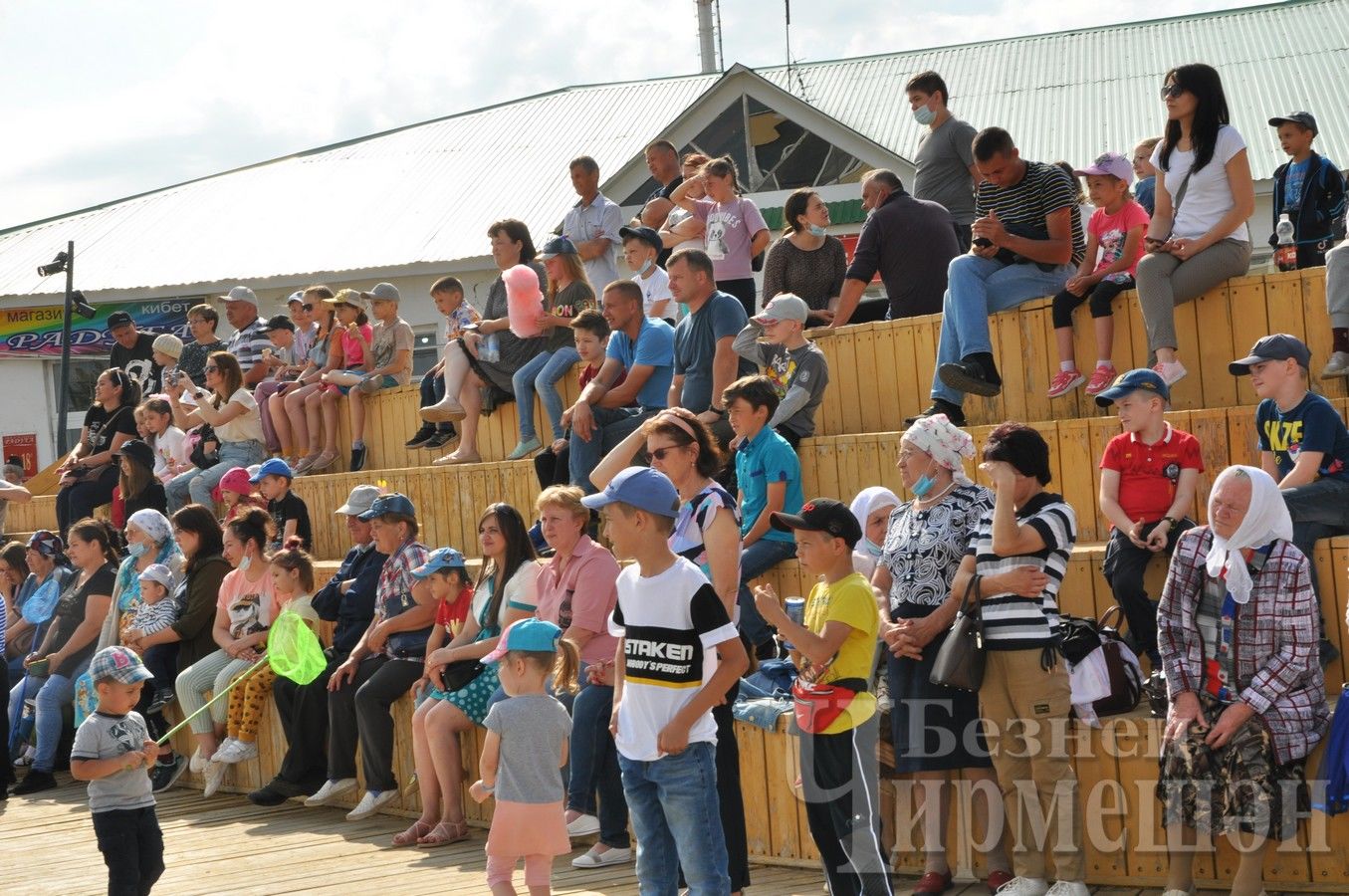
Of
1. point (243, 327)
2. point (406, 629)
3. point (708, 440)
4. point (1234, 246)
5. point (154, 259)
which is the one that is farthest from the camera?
point (154, 259)

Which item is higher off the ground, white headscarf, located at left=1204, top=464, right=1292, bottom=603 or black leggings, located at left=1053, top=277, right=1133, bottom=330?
black leggings, located at left=1053, top=277, right=1133, bottom=330

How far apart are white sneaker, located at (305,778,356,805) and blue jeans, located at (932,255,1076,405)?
3936 millimetres

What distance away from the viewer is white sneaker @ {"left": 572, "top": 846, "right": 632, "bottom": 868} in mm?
7180

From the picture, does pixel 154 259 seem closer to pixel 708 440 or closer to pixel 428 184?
pixel 428 184

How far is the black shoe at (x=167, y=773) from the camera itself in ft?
33.9

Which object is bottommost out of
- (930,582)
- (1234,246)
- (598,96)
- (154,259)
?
(930,582)

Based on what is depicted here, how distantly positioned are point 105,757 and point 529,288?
4811 millimetres

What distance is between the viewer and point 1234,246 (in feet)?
26.5

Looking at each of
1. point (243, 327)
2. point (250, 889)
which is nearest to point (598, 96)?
point (243, 327)

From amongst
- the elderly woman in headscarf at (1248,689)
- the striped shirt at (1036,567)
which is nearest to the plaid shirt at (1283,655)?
the elderly woman in headscarf at (1248,689)

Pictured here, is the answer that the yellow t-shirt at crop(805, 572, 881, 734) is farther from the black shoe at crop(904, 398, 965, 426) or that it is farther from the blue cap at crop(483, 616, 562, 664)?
the black shoe at crop(904, 398, 965, 426)

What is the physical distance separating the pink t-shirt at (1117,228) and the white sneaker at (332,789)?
503 cm

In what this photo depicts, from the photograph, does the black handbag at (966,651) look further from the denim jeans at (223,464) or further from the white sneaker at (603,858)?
the denim jeans at (223,464)

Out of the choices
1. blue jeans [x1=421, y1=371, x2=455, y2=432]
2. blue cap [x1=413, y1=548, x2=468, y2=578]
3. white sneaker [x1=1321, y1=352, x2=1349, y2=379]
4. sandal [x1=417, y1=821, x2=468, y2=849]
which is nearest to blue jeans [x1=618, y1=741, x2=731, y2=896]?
sandal [x1=417, y1=821, x2=468, y2=849]
